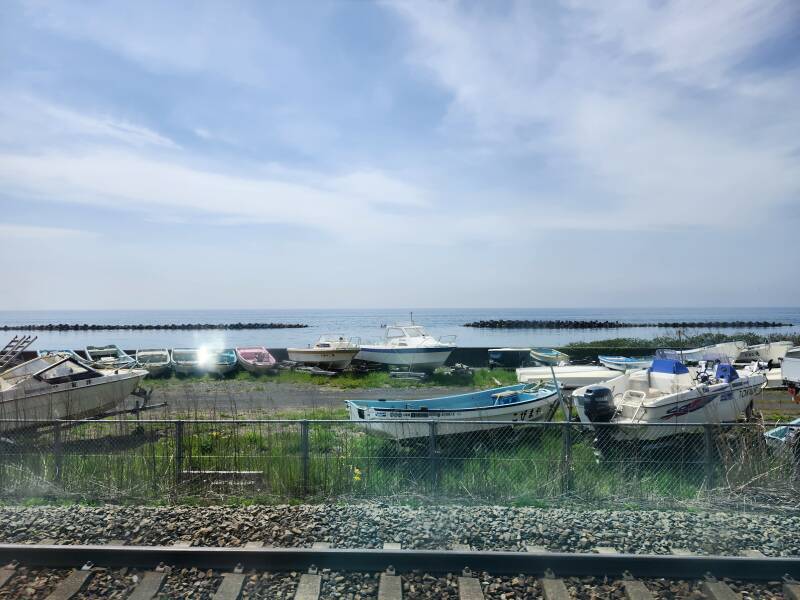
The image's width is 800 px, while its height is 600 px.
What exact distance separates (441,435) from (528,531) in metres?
5.27

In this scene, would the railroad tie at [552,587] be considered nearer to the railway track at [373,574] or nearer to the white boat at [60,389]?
the railway track at [373,574]

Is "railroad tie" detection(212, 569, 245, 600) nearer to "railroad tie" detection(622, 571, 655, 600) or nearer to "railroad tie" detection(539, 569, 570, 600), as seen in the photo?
"railroad tie" detection(539, 569, 570, 600)

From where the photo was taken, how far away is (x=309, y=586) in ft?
16.5

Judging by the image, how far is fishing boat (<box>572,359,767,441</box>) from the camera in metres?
11.7

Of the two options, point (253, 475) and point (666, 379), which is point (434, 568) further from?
point (666, 379)

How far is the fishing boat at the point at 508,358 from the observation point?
28406 mm

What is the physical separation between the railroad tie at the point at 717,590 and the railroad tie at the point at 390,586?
8.06 ft

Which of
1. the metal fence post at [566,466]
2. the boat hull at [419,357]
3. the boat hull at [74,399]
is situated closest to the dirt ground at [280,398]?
the boat hull at [74,399]

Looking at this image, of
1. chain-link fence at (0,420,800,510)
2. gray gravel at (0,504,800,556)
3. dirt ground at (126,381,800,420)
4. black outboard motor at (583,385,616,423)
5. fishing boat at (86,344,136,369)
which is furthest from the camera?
fishing boat at (86,344,136,369)

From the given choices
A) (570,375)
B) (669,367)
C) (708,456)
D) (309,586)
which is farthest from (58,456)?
(570,375)

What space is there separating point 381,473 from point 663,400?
6.49 meters

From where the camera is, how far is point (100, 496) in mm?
7863

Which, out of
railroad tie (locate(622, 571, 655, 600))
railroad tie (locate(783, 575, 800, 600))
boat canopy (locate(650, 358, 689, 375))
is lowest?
railroad tie (locate(783, 575, 800, 600))

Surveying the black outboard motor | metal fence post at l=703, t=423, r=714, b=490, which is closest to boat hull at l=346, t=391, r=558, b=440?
the black outboard motor
